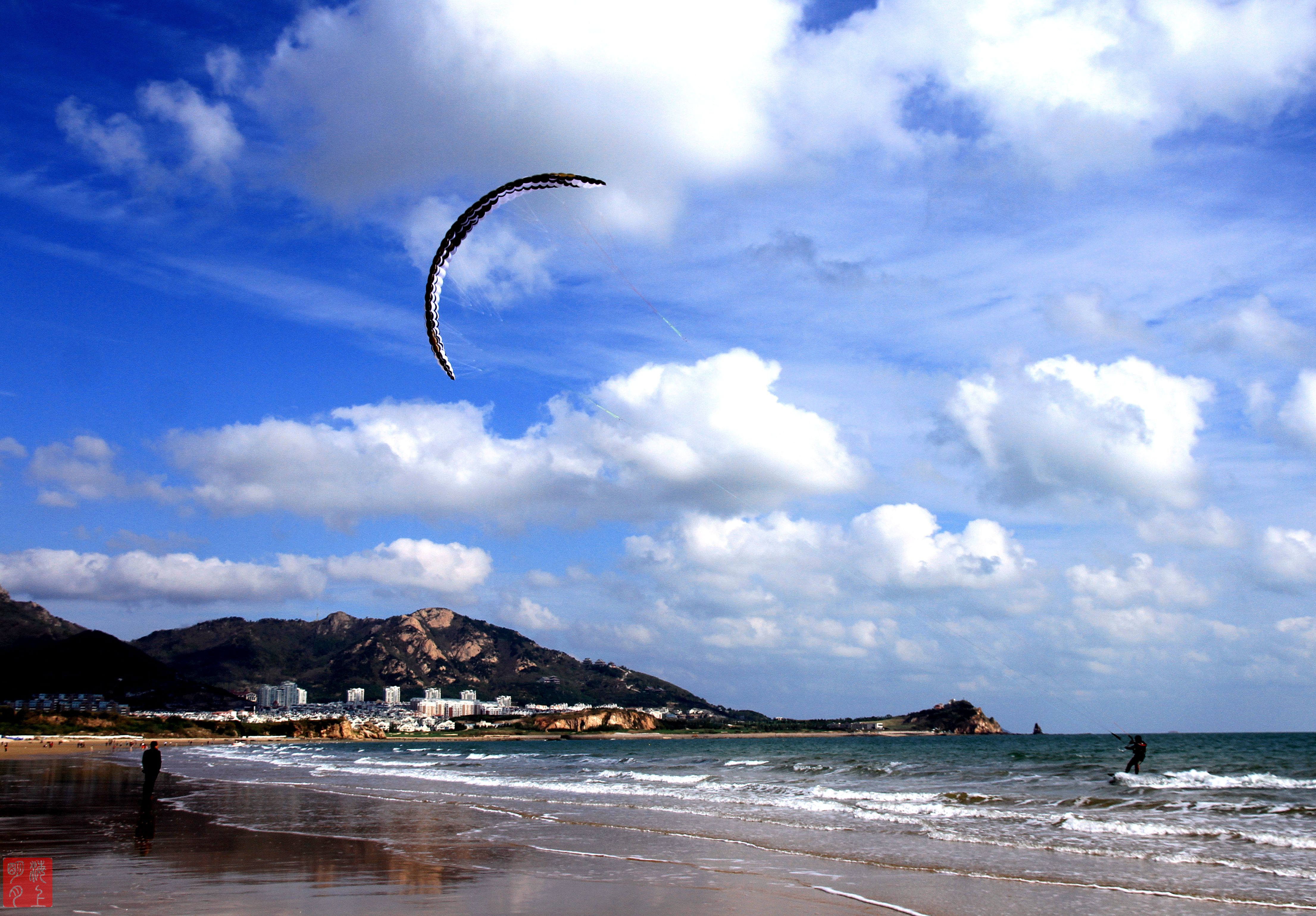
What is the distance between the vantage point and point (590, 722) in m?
186

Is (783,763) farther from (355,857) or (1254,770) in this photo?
(355,857)

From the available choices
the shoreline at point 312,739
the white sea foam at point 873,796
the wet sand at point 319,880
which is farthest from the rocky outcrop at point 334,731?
the wet sand at point 319,880

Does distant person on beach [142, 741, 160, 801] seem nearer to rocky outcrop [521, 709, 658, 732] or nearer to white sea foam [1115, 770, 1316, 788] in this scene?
white sea foam [1115, 770, 1316, 788]

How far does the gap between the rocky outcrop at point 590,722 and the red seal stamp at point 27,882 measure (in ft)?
562

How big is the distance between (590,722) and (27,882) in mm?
181994

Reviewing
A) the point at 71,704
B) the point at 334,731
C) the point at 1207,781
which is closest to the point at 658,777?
the point at 1207,781

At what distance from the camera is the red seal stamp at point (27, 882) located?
10.3 metres

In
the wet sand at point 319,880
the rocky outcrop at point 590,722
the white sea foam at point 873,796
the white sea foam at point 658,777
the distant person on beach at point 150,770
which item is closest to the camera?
the wet sand at point 319,880

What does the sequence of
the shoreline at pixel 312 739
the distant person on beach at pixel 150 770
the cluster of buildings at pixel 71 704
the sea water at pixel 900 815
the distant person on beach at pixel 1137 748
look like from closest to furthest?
the sea water at pixel 900 815, the distant person on beach at pixel 150 770, the distant person on beach at pixel 1137 748, the shoreline at pixel 312 739, the cluster of buildings at pixel 71 704

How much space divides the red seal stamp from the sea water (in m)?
5.76

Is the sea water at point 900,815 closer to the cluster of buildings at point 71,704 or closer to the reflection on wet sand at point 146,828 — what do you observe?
the reflection on wet sand at point 146,828

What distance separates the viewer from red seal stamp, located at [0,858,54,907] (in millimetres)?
10273

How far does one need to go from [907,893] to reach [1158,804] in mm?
15326

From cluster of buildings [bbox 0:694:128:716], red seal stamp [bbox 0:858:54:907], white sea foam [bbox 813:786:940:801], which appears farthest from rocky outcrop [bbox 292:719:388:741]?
red seal stamp [bbox 0:858:54:907]
